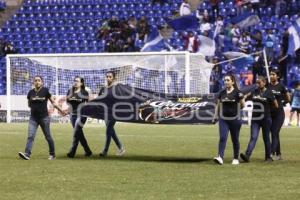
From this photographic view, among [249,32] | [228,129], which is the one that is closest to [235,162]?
[228,129]

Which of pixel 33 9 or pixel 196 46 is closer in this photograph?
pixel 196 46

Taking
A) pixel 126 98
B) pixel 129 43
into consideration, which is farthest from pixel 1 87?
pixel 126 98

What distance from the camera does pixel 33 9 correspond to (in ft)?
152

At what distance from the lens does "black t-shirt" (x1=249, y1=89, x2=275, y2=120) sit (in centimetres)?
1666

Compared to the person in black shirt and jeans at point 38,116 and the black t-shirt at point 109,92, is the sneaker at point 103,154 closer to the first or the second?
the black t-shirt at point 109,92

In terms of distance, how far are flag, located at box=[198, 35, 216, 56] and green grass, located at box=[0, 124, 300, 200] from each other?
15865mm

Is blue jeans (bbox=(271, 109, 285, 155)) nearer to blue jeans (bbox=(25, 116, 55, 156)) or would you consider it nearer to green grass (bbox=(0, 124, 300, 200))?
green grass (bbox=(0, 124, 300, 200))

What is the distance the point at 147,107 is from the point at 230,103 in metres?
2.42

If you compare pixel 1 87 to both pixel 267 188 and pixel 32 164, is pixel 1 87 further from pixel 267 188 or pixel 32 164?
pixel 267 188

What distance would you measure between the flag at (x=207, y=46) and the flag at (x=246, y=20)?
6.44ft

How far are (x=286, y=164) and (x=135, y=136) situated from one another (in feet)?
32.9

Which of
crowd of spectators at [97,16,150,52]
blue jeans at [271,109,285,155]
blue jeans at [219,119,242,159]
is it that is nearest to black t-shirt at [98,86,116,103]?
blue jeans at [219,119,242,159]

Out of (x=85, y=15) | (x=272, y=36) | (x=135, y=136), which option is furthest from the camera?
(x=85, y=15)

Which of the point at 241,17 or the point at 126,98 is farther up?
the point at 241,17
